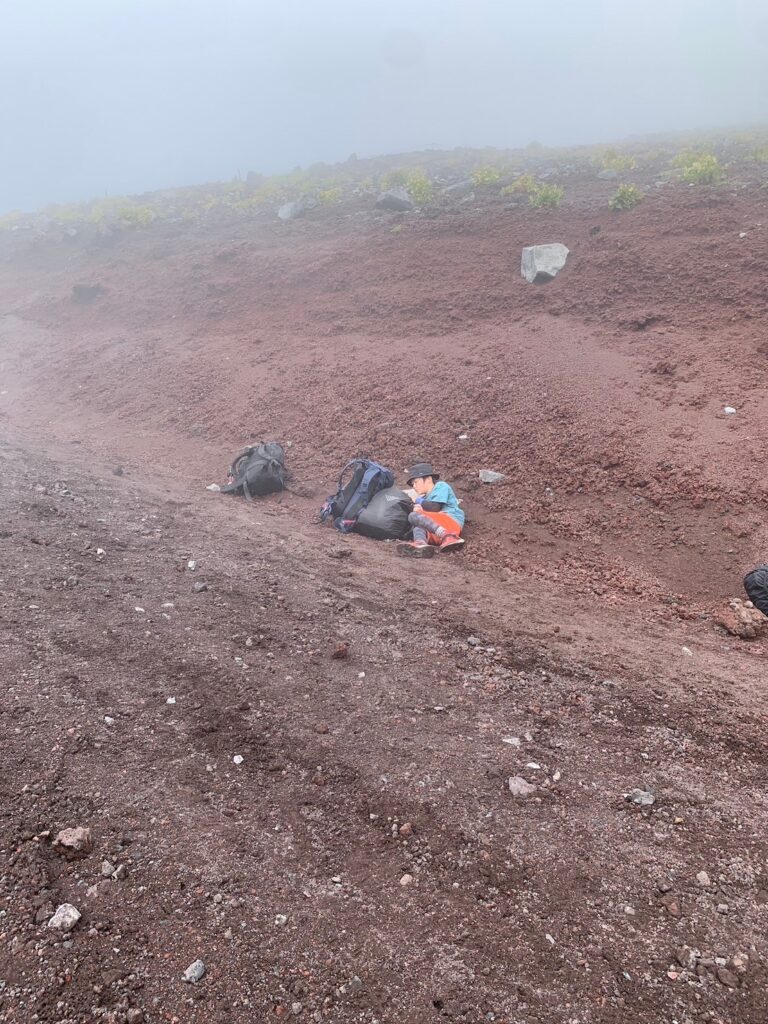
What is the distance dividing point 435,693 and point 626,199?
10003 millimetres

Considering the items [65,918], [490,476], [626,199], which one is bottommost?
[490,476]

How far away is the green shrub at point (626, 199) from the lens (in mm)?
9969

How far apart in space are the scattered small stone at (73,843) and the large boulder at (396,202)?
556 inches

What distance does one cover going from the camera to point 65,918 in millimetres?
1972

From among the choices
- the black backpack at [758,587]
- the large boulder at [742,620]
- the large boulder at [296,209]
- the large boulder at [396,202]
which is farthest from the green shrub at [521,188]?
the large boulder at [742,620]

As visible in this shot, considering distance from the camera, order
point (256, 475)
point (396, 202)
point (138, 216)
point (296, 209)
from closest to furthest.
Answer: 1. point (256, 475)
2. point (396, 202)
3. point (296, 209)
4. point (138, 216)

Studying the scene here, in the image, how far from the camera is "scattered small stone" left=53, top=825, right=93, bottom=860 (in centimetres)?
222

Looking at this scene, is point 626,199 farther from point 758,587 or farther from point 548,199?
point 758,587

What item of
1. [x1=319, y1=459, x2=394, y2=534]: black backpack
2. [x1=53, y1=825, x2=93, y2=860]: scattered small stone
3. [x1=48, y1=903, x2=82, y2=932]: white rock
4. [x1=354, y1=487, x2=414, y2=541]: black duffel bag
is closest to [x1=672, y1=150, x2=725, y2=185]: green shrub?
[x1=319, y1=459, x2=394, y2=534]: black backpack

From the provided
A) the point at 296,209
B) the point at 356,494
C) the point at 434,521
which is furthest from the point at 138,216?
the point at 434,521

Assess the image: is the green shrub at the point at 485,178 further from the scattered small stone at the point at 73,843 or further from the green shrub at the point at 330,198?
the scattered small stone at the point at 73,843

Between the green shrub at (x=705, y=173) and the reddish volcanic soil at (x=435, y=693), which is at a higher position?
the green shrub at (x=705, y=173)

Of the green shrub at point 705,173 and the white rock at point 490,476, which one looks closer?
the white rock at point 490,476

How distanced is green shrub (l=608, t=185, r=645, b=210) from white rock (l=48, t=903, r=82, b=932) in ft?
38.1
